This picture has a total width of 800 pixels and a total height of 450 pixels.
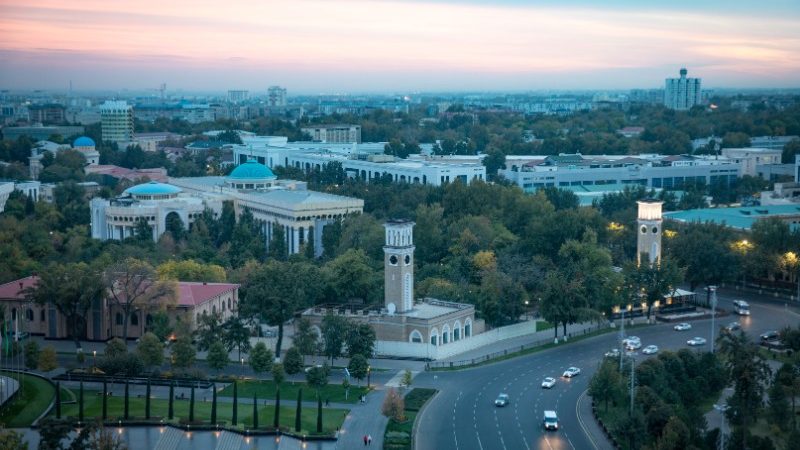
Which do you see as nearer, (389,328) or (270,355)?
(270,355)

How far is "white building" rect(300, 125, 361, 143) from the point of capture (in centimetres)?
11394

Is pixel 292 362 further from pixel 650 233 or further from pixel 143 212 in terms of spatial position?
pixel 143 212

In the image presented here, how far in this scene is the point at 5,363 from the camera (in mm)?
34875

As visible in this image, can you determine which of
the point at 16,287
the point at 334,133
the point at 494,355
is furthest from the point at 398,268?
the point at 334,133

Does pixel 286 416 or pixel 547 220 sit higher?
pixel 547 220

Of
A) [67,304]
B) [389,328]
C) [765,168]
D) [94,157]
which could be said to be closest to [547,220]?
[389,328]

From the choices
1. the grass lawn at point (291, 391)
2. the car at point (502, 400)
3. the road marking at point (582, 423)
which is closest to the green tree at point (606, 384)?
the road marking at point (582, 423)

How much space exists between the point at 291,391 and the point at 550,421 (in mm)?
8057

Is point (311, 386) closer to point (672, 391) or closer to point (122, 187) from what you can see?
point (672, 391)

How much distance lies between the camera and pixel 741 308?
142ft

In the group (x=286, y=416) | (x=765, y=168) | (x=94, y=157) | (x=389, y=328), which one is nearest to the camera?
(x=286, y=416)

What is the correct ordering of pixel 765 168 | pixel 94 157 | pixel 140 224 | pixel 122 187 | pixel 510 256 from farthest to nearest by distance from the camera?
pixel 94 157
pixel 765 168
pixel 122 187
pixel 140 224
pixel 510 256

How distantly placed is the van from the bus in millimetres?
16385

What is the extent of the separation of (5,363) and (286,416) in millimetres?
10679
